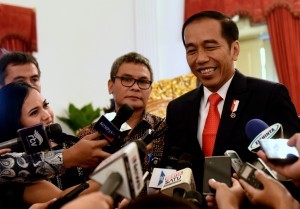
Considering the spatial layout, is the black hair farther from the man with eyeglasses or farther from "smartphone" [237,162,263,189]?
"smartphone" [237,162,263,189]

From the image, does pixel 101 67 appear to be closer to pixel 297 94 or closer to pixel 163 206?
pixel 297 94

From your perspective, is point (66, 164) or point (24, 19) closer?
point (66, 164)

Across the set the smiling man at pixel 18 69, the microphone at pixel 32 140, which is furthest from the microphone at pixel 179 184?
the smiling man at pixel 18 69

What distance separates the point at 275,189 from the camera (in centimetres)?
99

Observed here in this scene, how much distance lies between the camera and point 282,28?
16.5 ft

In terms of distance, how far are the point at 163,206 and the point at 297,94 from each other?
15.0 feet

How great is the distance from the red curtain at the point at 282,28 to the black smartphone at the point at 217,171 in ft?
12.9

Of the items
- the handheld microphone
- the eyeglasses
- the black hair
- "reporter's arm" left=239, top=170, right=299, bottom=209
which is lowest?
"reporter's arm" left=239, top=170, right=299, bottom=209

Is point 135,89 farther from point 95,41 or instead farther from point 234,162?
point 95,41

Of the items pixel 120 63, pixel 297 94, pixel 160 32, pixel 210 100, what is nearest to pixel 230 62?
pixel 210 100

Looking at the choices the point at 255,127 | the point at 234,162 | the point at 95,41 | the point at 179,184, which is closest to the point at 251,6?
the point at 95,41

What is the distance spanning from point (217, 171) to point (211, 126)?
24.4 inches

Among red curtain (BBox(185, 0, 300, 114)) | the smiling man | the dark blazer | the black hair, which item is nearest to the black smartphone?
the dark blazer

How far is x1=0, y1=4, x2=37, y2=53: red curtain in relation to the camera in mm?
4855
